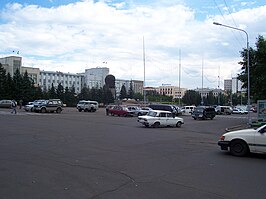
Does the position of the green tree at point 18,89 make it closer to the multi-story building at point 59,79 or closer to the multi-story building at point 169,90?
the multi-story building at point 59,79

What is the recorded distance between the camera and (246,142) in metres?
12.5

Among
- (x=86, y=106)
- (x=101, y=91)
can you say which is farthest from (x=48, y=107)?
(x=101, y=91)

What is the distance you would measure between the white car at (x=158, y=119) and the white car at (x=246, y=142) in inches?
613

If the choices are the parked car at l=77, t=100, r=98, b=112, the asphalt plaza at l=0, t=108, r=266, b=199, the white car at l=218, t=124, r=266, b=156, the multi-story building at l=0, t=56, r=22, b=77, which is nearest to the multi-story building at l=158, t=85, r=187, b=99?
the multi-story building at l=0, t=56, r=22, b=77

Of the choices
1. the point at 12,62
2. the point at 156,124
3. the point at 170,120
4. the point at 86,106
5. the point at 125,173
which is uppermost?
the point at 12,62

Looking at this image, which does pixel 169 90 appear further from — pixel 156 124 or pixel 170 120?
pixel 156 124

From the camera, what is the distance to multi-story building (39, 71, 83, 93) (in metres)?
159

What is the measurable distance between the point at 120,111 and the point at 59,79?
122285mm

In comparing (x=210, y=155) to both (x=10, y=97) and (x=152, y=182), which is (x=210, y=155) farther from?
(x=10, y=97)

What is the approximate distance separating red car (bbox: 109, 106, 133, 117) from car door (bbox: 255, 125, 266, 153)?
3618 centimetres

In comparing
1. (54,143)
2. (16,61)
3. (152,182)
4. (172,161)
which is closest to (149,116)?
(54,143)

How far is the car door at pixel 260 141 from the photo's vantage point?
475 inches

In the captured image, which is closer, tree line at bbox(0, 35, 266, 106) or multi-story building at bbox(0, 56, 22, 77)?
tree line at bbox(0, 35, 266, 106)

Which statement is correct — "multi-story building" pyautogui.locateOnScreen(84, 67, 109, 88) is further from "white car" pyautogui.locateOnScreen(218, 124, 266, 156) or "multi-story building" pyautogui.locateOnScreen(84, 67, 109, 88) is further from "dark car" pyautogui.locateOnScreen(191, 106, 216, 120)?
"white car" pyautogui.locateOnScreen(218, 124, 266, 156)
